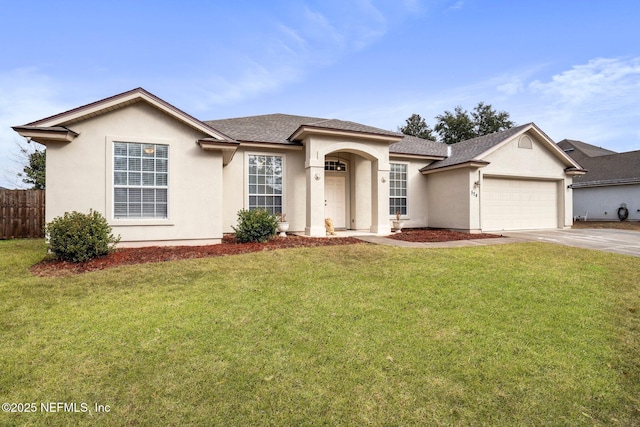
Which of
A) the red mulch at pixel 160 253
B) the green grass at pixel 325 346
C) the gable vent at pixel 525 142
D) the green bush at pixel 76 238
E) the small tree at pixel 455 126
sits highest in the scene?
the small tree at pixel 455 126

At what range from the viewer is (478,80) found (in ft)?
51.2

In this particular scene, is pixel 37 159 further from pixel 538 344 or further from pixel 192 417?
pixel 538 344

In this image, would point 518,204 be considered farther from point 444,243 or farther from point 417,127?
point 417,127

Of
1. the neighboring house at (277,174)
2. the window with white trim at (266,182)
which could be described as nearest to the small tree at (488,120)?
the neighboring house at (277,174)

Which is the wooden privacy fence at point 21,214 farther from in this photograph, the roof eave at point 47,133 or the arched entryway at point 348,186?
the arched entryway at point 348,186

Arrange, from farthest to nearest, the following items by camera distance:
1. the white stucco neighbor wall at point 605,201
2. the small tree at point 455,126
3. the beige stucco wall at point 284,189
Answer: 1. the small tree at point 455,126
2. the white stucco neighbor wall at point 605,201
3. the beige stucco wall at point 284,189

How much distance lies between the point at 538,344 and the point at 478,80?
15548mm

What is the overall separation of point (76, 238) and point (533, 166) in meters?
17.8

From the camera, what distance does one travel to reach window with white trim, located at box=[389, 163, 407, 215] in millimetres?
14492

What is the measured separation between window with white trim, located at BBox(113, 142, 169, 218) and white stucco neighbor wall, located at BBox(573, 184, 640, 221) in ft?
92.9

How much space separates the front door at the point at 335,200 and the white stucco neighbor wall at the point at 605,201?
21.3 meters

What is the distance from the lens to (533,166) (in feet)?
48.2

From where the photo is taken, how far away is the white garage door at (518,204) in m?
14.1

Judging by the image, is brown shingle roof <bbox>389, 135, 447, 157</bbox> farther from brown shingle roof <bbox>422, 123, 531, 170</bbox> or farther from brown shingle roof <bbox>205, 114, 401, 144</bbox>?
brown shingle roof <bbox>205, 114, 401, 144</bbox>
